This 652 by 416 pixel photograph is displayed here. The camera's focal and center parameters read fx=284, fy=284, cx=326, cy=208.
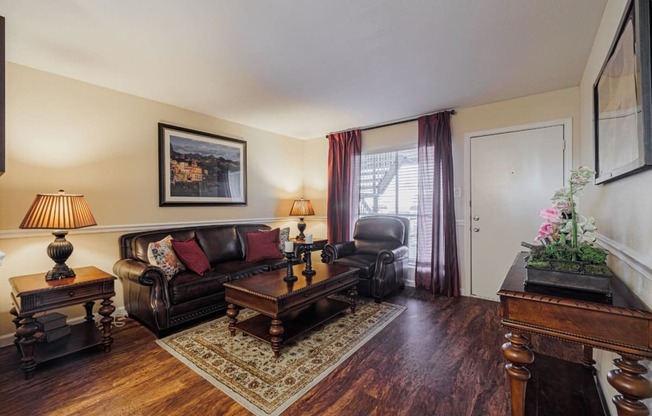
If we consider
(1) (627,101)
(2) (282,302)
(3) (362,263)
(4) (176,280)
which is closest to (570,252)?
(1) (627,101)

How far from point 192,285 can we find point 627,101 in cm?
325

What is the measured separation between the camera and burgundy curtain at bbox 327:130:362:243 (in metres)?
4.61

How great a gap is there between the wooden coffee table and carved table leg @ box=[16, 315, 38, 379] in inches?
51.1

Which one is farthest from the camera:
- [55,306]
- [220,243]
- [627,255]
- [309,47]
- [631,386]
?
[220,243]

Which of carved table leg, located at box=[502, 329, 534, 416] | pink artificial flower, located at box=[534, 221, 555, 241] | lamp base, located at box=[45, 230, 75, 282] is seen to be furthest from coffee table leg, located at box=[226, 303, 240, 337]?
pink artificial flower, located at box=[534, 221, 555, 241]

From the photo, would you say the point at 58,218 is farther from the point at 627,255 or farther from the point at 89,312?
the point at 627,255

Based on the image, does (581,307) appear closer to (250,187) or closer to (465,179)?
(465,179)

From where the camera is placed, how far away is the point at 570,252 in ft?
4.19

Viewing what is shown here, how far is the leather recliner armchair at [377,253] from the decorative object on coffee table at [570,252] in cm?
206

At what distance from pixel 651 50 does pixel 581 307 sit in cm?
98

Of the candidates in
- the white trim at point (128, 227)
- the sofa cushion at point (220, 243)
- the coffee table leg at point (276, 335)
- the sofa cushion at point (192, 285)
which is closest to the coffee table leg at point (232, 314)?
the sofa cushion at point (192, 285)

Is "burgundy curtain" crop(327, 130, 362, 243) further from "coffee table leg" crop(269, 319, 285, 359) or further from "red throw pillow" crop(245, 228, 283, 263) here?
"coffee table leg" crop(269, 319, 285, 359)

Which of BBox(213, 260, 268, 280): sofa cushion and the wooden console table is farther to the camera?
BBox(213, 260, 268, 280): sofa cushion

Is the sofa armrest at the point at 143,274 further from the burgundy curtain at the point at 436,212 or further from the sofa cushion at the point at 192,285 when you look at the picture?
the burgundy curtain at the point at 436,212
